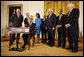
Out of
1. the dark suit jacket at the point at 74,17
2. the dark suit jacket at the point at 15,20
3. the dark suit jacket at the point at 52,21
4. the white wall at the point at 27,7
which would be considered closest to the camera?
the dark suit jacket at the point at 74,17

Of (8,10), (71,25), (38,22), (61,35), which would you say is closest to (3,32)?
(8,10)

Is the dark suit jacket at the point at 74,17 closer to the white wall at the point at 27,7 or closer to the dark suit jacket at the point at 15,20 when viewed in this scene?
the dark suit jacket at the point at 15,20

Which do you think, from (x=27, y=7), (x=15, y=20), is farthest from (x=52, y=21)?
(x=27, y=7)

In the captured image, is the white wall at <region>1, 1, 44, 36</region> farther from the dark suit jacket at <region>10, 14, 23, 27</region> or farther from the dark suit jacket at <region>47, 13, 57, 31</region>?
the dark suit jacket at <region>10, 14, 23, 27</region>

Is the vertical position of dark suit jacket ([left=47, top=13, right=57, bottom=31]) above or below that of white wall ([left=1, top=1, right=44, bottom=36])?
below

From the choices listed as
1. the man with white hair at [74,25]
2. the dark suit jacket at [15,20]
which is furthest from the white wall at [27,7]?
the man with white hair at [74,25]

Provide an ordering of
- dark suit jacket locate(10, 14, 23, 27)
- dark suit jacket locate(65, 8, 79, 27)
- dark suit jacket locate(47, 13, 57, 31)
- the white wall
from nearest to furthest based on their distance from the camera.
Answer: dark suit jacket locate(65, 8, 79, 27) < dark suit jacket locate(10, 14, 23, 27) < dark suit jacket locate(47, 13, 57, 31) < the white wall

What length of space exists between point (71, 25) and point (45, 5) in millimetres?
3700

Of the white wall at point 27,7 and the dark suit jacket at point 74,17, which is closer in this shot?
the dark suit jacket at point 74,17

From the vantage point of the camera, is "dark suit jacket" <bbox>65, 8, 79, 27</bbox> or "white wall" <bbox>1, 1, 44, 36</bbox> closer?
"dark suit jacket" <bbox>65, 8, 79, 27</bbox>

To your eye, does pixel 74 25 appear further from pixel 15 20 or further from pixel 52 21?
pixel 15 20

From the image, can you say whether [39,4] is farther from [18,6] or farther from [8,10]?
[8,10]

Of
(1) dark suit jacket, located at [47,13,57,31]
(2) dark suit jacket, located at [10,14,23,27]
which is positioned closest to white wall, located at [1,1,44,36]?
(1) dark suit jacket, located at [47,13,57,31]

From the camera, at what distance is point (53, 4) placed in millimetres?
6988
